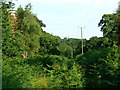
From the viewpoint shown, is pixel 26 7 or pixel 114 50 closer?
pixel 114 50

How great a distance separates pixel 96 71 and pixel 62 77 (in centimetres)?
212

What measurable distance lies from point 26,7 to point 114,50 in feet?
76.1

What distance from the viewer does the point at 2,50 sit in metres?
14.3

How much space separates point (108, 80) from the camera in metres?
10.7

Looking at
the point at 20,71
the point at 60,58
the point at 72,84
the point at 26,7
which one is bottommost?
the point at 72,84

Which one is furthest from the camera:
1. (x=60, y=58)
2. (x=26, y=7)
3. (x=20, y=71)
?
(x=26, y=7)

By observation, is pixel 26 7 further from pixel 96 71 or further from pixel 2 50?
pixel 96 71

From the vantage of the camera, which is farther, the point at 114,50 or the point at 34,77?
the point at 34,77

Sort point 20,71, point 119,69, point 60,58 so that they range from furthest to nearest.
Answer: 1. point 60,58
2. point 20,71
3. point 119,69

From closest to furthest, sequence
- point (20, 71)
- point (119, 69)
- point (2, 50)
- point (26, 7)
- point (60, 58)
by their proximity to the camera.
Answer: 1. point (119, 69)
2. point (20, 71)
3. point (60, 58)
4. point (2, 50)
5. point (26, 7)

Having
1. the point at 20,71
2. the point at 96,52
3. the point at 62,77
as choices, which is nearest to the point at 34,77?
the point at 20,71

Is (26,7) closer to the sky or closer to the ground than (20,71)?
closer to the sky

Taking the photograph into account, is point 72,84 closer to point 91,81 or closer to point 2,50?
point 91,81

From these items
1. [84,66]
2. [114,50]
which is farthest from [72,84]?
[114,50]
